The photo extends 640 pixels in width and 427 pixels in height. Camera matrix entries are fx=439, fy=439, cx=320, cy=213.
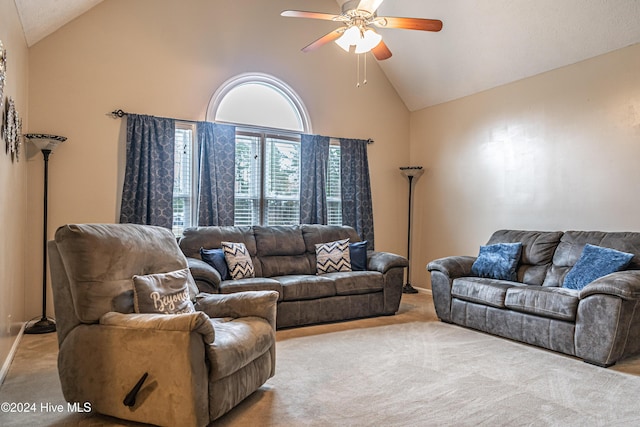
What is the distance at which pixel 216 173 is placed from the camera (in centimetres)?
509

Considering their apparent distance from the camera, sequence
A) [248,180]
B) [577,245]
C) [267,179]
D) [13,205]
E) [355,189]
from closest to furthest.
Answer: [13,205], [577,245], [248,180], [267,179], [355,189]

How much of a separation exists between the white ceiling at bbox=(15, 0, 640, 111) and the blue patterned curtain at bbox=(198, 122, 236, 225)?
173 centimetres

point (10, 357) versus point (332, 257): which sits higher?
point (332, 257)

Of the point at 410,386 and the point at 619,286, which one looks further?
the point at 619,286

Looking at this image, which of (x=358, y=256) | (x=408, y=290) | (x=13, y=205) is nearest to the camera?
(x=13, y=205)

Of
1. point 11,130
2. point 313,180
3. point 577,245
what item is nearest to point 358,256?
point 313,180

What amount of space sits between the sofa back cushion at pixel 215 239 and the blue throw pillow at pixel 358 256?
1069 millimetres

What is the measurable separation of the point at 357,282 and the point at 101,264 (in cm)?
277

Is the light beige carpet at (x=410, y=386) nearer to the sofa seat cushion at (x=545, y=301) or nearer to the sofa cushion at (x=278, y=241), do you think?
the sofa seat cushion at (x=545, y=301)

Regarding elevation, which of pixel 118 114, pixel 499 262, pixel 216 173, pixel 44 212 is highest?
pixel 118 114

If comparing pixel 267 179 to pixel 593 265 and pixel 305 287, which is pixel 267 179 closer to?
pixel 305 287

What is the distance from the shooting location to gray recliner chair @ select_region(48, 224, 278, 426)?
211cm

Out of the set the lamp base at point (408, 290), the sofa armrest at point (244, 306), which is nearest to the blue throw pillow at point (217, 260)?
the sofa armrest at point (244, 306)

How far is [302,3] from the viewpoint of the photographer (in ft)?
18.8
